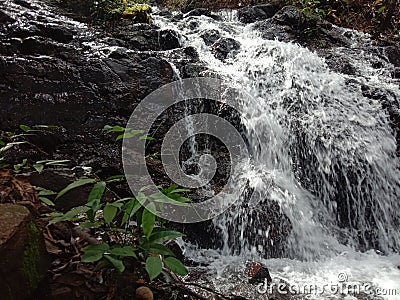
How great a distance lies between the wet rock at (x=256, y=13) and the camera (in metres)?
9.68

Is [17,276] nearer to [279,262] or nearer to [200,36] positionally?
Result: [279,262]

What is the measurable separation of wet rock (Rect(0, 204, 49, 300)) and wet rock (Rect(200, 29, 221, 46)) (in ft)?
22.8

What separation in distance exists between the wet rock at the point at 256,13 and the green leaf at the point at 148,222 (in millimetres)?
9265

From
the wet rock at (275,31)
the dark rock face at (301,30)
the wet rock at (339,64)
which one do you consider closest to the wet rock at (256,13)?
the dark rock face at (301,30)

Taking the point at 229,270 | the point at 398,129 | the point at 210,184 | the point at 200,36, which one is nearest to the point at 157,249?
the point at 229,270

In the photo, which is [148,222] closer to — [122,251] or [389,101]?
[122,251]

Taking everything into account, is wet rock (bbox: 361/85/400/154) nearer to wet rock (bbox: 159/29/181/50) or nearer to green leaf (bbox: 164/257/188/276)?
wet rock (bbox: 159/29/181/50)

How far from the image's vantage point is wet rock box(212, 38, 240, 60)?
7.27m

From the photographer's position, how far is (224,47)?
746 cm

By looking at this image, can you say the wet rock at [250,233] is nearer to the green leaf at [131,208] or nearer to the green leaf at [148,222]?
the green leaf at [131,208]

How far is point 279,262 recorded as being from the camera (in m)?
4.09

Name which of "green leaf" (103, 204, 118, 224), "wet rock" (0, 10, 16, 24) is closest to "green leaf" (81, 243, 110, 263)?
"green leaf" (103, 204, 118, 224)

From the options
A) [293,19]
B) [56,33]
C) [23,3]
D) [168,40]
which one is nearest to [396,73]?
[293,19]

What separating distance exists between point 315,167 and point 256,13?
20.3 feet
